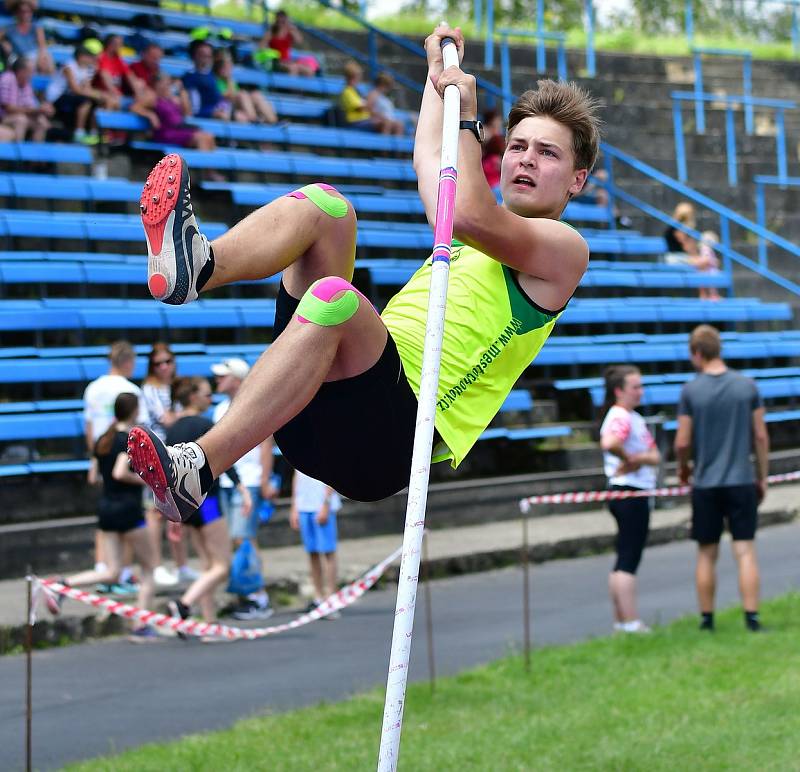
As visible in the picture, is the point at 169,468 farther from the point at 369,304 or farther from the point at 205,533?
the point at 205,533

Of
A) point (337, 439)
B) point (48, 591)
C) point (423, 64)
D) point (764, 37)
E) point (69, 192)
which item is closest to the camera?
point (337, 439)

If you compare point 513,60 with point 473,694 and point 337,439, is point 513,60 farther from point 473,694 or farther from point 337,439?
point 337,439

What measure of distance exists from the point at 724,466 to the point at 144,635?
4.07 meters

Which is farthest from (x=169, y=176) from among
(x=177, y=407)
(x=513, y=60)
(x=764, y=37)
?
(x=764, y=37)

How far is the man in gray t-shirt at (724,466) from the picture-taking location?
29.3ft

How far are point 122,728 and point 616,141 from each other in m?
15.7

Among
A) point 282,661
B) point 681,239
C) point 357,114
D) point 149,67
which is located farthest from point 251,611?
point 681,239

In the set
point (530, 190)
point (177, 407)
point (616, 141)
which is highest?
point (616, 141)

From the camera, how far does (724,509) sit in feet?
29.8

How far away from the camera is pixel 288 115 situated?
1695cm

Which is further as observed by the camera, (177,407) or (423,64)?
(423,64)

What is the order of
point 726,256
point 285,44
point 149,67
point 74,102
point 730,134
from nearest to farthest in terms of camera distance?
point 74,102 → point 149,67 → point 285,44 → point 726,256 → point 730,134

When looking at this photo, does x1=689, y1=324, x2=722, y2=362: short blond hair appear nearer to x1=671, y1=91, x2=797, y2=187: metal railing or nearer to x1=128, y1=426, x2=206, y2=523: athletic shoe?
x1=128, y1=426, x2=206, y2=523: athletic shoe

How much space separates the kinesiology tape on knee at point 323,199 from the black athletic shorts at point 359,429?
33cm
